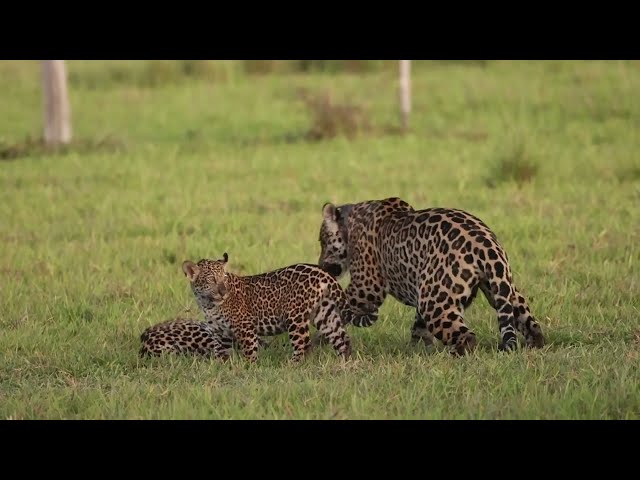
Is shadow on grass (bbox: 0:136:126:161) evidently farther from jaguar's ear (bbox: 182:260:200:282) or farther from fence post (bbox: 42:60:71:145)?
jaguar's ear (bbox: 182:260:200:282)

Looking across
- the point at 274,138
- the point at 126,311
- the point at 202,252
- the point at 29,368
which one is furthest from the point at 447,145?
the point at 29,368

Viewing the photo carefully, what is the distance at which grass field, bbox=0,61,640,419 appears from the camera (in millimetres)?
7004

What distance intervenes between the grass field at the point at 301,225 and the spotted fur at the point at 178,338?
0.14 meters

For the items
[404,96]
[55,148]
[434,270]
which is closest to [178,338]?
[434,270]

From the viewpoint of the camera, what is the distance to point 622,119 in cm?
1997

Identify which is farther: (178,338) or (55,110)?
(55,110)

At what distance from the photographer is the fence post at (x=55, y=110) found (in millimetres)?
20047

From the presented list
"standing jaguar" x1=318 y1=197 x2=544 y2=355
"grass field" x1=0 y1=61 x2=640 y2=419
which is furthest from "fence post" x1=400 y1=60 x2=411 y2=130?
"standing jaguar" x1=318 y1=197 x2=544 y2=355

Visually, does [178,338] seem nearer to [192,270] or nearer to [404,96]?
[192,270]

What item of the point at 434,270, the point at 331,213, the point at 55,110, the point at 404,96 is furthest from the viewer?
the point at 404,96

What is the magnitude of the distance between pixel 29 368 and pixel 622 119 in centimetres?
1409

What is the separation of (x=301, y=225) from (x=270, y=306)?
14.4 feet

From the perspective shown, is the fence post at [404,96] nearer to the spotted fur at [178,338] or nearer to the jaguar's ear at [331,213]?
the jaguar's ear at [331,213]

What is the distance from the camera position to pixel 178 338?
8602mm
